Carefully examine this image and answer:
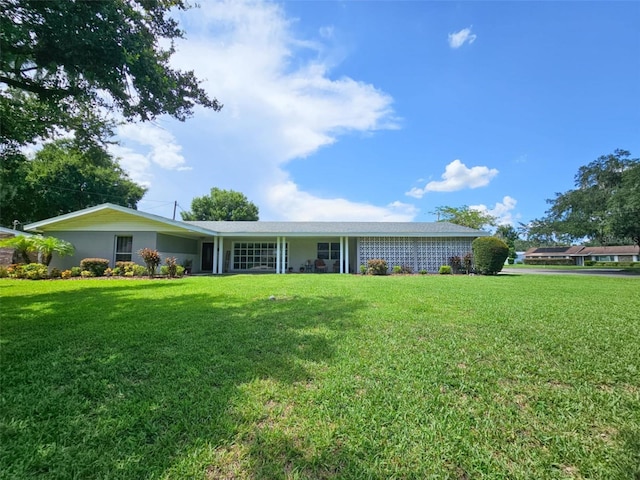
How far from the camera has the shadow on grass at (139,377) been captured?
74.9 inches

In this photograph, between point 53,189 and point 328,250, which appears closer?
point 328,250

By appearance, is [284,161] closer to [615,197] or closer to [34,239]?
[34,239]

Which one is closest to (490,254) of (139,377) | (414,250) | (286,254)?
(414,250)

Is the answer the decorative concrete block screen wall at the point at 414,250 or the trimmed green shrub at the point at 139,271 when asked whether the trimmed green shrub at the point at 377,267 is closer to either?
the decorative concrete block screen wall at the point at 414,250

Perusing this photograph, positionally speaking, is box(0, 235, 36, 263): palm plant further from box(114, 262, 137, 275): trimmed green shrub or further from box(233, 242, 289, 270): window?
box(233, 242, 289, 270): window

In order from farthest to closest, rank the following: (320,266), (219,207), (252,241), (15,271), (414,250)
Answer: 1. (219,207)
2. (252,241)
3. (320,266)
4. (414,250)
5. (15,271)

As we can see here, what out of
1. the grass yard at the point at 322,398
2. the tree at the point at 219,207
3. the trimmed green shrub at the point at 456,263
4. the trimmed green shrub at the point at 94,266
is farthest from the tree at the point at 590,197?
the trimmed green shrub at the point at 94,266

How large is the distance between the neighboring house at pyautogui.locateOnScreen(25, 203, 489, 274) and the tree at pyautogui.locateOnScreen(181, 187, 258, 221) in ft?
51.3

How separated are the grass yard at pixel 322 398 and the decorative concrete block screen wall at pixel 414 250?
12.2 metres

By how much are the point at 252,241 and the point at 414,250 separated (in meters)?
9.95

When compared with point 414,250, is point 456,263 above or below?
below

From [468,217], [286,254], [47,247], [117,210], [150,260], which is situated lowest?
[150,260]

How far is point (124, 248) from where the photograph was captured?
603 inches

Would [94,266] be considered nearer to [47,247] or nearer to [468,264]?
[47,247]
